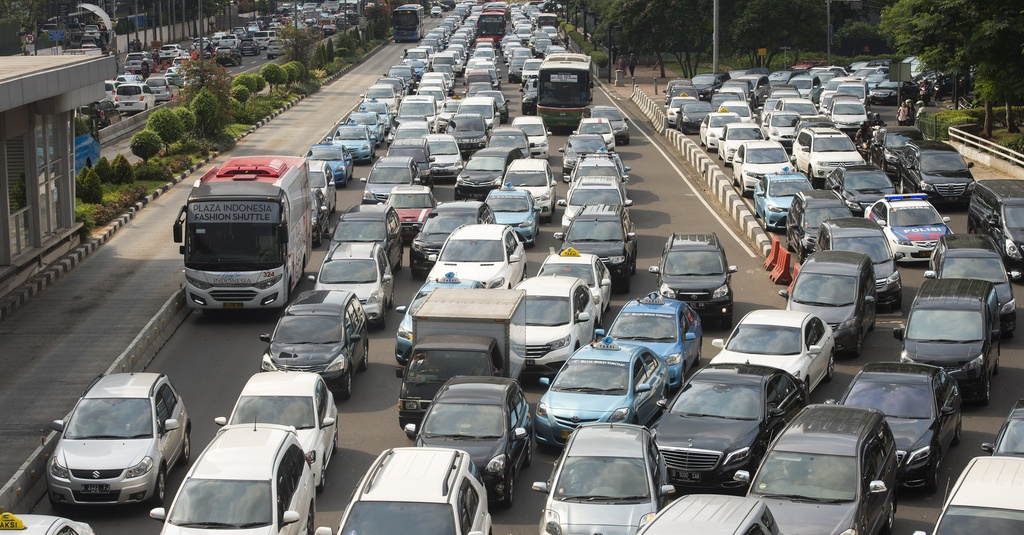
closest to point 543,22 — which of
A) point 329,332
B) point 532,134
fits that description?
point 532,134

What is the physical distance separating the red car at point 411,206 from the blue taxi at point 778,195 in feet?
29.7

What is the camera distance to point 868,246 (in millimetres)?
28125

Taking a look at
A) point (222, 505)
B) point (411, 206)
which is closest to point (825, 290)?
point (411, 206)

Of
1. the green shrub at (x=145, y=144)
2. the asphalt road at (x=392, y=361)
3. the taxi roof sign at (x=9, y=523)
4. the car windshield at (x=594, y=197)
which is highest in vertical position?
the green shrub at (x=145, y=144)

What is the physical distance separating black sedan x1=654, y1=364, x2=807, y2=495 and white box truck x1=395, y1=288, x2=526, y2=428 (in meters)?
3.23

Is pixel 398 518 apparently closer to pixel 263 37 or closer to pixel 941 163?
pixel 941 163

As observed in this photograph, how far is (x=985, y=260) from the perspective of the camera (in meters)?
26.2

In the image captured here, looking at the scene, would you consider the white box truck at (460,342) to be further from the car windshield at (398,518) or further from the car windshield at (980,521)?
the car windshield at (980,521)

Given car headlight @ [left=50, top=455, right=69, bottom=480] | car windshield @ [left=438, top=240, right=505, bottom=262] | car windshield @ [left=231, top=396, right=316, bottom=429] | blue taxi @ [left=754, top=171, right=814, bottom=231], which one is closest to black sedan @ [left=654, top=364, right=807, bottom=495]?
car windshield @ [left=231, top=396, right=316, bottom=429]

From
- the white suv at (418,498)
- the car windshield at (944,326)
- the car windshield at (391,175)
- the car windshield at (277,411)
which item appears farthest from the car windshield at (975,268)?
the car windshield at (391,175)

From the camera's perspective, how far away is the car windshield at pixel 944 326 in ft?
72.3

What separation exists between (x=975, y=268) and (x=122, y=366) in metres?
16.5

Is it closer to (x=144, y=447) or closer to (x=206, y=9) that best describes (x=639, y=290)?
(x=144, y=447)

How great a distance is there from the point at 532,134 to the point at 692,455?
31013mm
